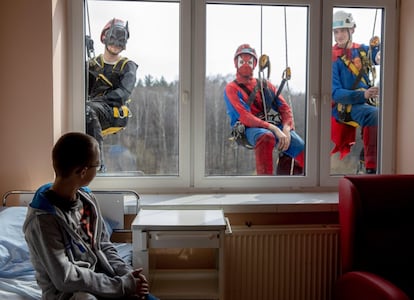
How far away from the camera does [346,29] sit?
2.44 m

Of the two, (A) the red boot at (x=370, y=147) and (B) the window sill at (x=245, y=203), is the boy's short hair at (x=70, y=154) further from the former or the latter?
(A) the red boot at (x=370, y=147)

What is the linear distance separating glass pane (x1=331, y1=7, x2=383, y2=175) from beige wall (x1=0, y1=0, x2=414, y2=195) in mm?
1699

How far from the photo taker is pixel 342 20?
2.43 meters

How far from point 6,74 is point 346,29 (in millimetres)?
2035

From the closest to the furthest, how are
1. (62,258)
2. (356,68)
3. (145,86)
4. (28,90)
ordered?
(62,258), (28,90), (145,86), (356,68)

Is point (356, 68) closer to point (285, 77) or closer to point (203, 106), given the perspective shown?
point (285, 77)

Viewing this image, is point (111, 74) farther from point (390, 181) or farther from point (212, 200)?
point (390, 181)

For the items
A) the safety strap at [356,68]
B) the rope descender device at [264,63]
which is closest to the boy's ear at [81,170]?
the rope descender device at [264,63]

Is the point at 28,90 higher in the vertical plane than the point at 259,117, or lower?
higher

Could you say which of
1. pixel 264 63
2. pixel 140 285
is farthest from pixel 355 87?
pixel 140 285

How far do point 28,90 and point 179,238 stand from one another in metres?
1.17

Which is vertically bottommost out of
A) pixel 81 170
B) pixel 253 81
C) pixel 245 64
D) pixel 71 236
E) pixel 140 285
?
pixel 140 285

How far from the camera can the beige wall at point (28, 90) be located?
2061 millimetres

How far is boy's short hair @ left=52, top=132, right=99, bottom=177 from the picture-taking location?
134cm
